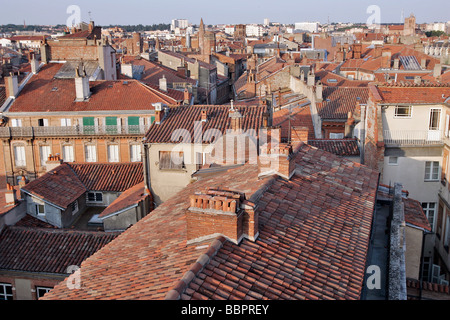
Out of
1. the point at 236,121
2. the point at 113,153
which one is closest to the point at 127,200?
the point at 236,121

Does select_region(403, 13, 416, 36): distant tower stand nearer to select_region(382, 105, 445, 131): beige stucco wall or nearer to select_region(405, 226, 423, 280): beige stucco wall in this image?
select_region(382, 105, 445, 131): beige stucco wall

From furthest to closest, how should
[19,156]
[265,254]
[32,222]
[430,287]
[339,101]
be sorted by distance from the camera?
1. [339,101]
2. [19,156]
3. [32,222]
4. [430,287]
5. [265,254]

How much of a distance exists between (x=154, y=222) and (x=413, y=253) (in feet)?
27.2

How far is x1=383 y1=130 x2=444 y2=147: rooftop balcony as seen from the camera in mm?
21344

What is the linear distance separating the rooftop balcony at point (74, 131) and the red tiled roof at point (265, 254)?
65.3 feet

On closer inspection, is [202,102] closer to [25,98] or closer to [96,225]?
[25,98]

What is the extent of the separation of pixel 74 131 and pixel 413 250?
79.8ft

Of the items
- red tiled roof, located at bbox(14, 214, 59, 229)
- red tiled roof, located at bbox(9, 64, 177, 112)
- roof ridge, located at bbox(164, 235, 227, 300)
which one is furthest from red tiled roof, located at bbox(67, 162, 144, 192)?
roof ridge, located at bbox(164, 235, 227, 300)

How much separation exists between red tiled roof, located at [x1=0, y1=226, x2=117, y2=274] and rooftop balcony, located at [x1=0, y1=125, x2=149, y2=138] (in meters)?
14.0

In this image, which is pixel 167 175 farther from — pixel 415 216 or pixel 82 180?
pixel 415 216

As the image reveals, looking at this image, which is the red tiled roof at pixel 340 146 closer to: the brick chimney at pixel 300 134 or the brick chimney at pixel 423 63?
the brick chimney at pixel 300 134

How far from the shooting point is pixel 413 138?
2148cm

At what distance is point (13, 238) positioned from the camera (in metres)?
19.2
